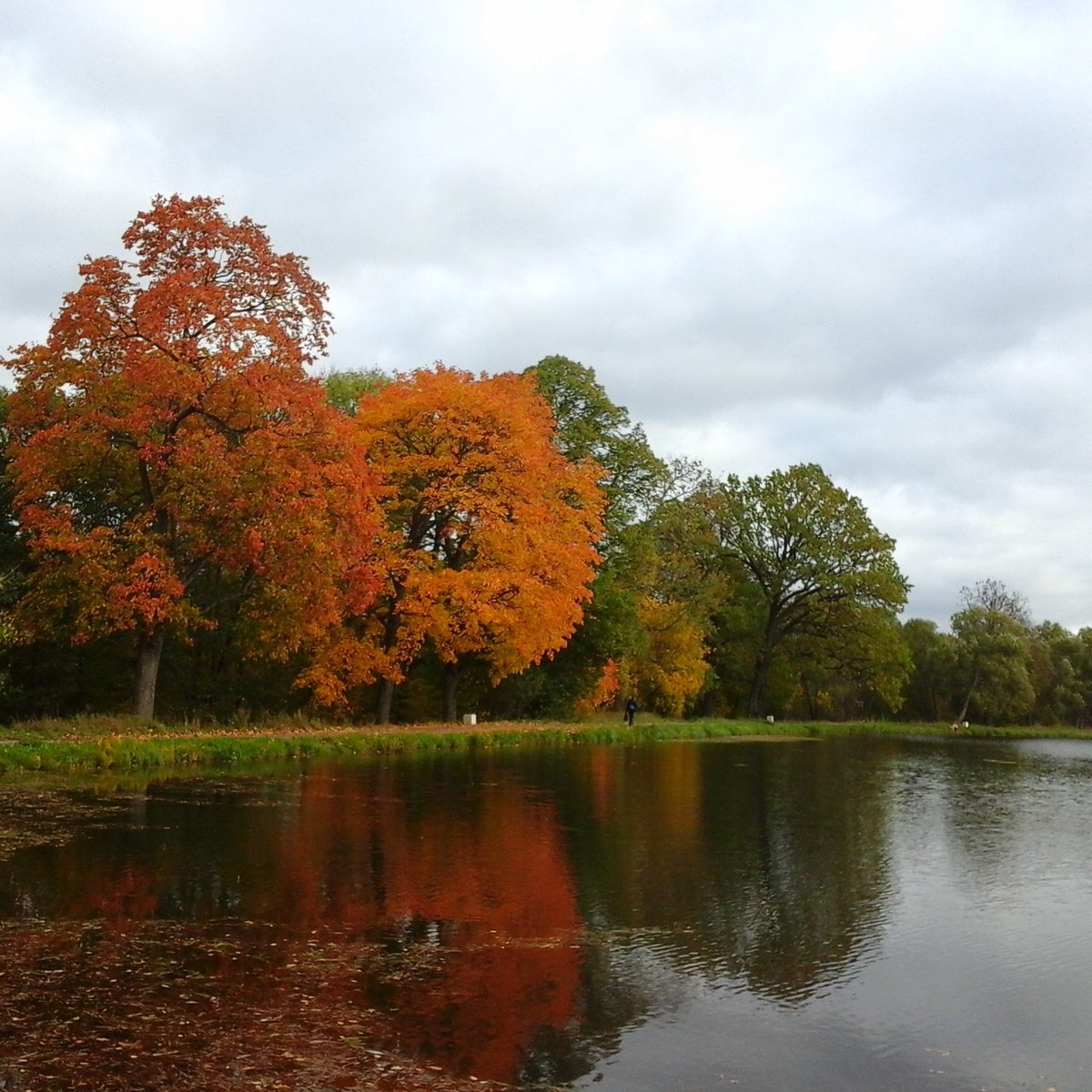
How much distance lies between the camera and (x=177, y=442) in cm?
2780

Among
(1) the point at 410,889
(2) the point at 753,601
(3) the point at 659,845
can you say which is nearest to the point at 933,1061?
(1) the point at 410,889

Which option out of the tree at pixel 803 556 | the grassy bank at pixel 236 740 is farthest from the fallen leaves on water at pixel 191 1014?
the tree at pixel 803 556

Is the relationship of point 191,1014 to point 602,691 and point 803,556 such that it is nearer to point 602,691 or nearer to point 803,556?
point 602,691

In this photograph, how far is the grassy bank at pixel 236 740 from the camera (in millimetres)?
22812

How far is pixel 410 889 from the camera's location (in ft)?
37.9

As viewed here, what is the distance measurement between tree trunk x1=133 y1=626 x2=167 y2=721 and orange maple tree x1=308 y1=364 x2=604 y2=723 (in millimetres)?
7155

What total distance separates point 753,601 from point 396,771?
148ft

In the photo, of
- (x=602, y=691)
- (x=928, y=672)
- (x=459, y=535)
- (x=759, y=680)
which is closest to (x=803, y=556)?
(x=759, y=680)

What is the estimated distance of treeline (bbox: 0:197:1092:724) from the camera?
89.4 ft

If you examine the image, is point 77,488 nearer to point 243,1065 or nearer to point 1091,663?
point 243,1065

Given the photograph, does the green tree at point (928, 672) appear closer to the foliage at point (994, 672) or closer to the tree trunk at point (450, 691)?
the foliage at point (994, 672)

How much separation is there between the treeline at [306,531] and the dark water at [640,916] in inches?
341

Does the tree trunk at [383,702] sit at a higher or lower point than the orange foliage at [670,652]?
lower

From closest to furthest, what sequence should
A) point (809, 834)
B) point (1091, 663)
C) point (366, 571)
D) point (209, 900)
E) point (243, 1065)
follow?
point (243, 1065), point (209, 900), point (809, 834), point (366, 571), point (1091, 663)
